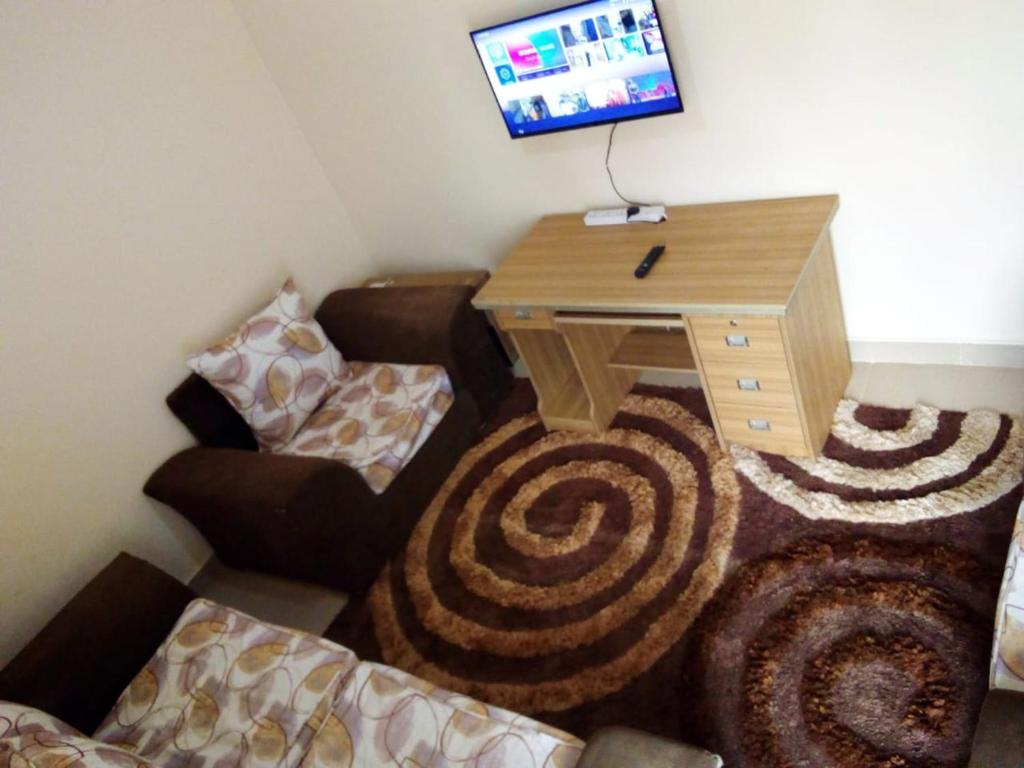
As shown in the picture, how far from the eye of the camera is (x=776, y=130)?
2268 mm

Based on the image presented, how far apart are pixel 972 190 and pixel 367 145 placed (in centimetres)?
226

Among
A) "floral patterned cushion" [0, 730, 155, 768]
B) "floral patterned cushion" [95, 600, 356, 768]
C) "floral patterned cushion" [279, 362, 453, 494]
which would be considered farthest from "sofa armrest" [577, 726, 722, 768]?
"floral patterned cushion" [279, 362, 453, 494]

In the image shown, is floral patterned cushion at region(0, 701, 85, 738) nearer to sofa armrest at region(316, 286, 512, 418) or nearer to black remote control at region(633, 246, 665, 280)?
sofa armrest at region(316, 286, 512, 418)

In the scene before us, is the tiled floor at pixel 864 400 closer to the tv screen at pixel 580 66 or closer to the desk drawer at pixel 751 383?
the desk drawer at pixel 751 383

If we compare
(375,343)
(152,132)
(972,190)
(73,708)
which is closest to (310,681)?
(73,708)

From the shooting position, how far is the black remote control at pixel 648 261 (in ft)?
7.57

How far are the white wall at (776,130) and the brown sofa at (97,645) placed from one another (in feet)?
6.14

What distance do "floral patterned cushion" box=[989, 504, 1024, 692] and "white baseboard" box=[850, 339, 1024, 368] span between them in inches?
45.6

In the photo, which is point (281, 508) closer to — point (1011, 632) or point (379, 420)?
point (379, 420)

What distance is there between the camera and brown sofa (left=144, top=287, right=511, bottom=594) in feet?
7.86

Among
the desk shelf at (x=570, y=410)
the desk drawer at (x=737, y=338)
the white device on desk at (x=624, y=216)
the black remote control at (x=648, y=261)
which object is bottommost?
the desk shelf at (x=570, y=410)

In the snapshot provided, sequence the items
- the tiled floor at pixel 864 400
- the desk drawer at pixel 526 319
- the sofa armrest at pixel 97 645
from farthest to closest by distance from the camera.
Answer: the desk drawer at pixel 526 319
the tiled floor at pixel 864 400
the sofa armrest at pixel 97 645

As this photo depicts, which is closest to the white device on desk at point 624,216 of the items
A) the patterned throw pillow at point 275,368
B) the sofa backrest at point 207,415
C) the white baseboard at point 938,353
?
the white baseboard at point 938,353

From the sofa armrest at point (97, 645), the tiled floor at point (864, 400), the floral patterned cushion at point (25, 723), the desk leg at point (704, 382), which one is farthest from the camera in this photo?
the tiled floor at point (864, 400)
